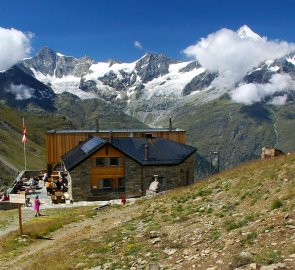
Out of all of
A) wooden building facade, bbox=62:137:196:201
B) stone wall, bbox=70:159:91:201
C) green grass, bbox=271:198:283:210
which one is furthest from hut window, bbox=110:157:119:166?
green grass, bbox=271:198:283:210

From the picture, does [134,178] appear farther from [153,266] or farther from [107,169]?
[153,266]

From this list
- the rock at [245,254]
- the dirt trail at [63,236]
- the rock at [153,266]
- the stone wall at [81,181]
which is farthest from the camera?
the stone wall at [81,181]

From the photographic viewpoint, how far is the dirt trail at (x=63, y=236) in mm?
24906

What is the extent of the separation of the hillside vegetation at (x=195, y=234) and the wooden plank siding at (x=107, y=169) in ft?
91.3

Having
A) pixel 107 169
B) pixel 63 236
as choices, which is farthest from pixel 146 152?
pixel 63 236

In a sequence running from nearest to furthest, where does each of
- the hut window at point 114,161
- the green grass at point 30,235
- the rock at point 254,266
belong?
the rock at point 254,266, the green grass at point 30,235, the hut window at point 114,161

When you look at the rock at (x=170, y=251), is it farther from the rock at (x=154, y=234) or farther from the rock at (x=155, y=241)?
the rock at (x=154, y=234)

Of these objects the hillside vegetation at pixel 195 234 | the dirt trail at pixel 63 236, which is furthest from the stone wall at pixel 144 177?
the hillside vegetation at pixel 195 234

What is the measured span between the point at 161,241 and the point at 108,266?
2.95 metres

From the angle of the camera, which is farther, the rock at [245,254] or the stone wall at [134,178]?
the stone wall at [134,178]

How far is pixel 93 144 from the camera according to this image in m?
66.6

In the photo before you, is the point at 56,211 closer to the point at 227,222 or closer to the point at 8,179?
the point at 227,222

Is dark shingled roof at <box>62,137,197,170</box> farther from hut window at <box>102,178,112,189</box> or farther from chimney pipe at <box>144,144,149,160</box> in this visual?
hut window at <box>102,178,112,189</box>

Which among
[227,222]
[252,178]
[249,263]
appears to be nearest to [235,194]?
[252,178]
